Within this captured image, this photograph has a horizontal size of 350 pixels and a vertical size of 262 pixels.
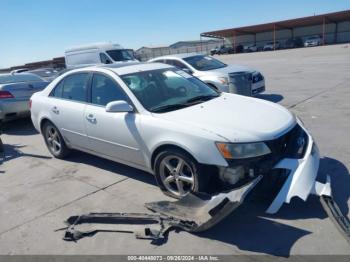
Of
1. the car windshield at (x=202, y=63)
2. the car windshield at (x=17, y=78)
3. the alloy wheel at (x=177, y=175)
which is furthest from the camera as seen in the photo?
the car windshield at (x=202, y=63)

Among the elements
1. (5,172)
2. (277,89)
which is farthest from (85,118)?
(277,89)

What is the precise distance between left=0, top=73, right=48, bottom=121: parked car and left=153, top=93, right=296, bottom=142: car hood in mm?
5692

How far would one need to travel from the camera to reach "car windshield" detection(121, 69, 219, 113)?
4266 millimetres

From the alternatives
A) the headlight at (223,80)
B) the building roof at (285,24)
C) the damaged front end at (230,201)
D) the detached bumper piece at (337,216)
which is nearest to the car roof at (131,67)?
the damaged front end at (230,201)

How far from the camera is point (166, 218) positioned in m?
3.49

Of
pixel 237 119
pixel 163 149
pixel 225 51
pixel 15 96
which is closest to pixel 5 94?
pixel 15 96

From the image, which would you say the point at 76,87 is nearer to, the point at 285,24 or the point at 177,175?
the point at 177,175

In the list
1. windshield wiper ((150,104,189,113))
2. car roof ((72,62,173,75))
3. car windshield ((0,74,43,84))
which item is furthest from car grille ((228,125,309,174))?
car windshield ((0,74,43,84))

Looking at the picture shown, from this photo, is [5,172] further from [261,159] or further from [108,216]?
[261,159]

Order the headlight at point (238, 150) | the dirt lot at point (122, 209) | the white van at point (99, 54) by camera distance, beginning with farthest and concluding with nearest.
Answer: the white van at point (99, 54) → the headlight at point (238, 150) → the dirt lot at point (122, 209)

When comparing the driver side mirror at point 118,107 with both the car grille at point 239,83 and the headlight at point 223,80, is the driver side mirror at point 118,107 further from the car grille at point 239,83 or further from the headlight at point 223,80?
the headlight at point 223,80

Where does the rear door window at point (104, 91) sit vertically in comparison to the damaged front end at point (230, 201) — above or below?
above

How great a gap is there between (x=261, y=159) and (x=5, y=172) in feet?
14.1

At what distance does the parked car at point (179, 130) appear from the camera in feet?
11.2
